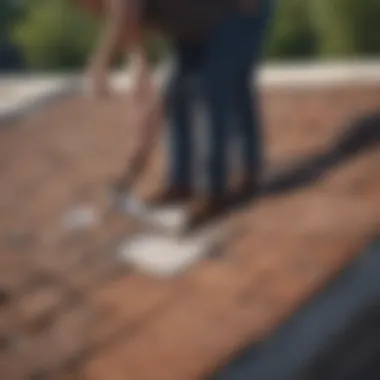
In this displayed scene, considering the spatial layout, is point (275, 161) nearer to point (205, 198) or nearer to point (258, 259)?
point (205, 198)

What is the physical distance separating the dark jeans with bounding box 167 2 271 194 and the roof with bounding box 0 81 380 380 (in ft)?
0.68

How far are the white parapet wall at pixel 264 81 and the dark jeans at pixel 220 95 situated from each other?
1401 millimetres

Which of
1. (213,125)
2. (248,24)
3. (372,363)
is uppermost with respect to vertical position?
(248,24)

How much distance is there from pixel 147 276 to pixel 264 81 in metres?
2.40

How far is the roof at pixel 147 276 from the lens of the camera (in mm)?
→ 3008

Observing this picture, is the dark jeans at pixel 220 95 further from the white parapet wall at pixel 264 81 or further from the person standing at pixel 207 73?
A: the white parapet wall at pixel 264 81

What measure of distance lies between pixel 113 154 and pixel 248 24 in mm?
1213

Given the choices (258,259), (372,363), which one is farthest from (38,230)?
(372,363)

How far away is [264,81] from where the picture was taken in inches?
222

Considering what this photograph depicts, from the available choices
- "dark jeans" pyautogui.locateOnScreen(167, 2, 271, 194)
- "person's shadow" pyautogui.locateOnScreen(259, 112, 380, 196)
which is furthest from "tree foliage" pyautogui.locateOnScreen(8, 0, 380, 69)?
"dark jeans" pyautogui.locateOnScreen(167, 2, 271, 194)

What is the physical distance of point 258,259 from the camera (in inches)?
138

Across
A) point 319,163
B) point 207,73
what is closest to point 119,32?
point 207,73

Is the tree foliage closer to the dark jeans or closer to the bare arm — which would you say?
the dark jeans

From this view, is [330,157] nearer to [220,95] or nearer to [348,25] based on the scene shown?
[220,95]
